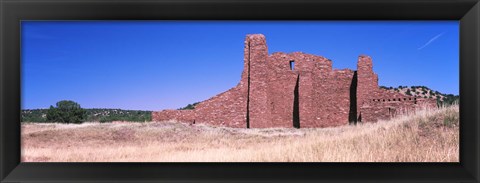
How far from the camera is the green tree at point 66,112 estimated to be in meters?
27.3

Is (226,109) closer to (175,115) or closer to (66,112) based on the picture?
(175,115)

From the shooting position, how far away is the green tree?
27.3m

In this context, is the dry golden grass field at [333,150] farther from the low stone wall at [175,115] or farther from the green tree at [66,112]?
the green tree at [66,112]

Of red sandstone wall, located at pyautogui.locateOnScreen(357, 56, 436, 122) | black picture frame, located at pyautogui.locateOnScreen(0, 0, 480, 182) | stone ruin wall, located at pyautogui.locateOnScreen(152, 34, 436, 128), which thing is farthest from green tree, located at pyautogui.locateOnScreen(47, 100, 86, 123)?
black picture frame, located at pyautogui.locateOnScreen(0, 0, 480, 182)

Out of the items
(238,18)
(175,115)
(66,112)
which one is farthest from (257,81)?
(238,18)

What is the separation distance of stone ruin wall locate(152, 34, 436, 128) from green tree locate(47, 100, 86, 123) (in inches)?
301

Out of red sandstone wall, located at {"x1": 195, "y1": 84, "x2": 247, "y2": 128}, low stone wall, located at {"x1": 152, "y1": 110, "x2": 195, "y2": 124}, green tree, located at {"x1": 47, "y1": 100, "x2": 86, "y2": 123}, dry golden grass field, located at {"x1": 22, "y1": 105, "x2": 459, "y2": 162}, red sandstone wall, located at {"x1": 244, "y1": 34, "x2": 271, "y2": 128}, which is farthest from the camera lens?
green tree, located at {"x1": 47, "y1": 100, "x2": 86, "y2": 123}

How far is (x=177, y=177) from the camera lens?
12.7 ft

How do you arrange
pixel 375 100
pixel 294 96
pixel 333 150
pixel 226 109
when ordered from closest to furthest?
pixel 333 150 → pixel 226 109 → pixel 375 100 → pixel 294 96

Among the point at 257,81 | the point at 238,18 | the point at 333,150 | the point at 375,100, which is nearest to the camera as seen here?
the point at 238,18

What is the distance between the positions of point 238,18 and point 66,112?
2606 cm

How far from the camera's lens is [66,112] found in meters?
27.7

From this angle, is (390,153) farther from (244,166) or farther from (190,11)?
(190,11)

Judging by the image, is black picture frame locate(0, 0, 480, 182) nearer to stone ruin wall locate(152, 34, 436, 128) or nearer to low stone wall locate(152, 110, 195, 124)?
low stone wall locate(152, 110, 195, 124)
